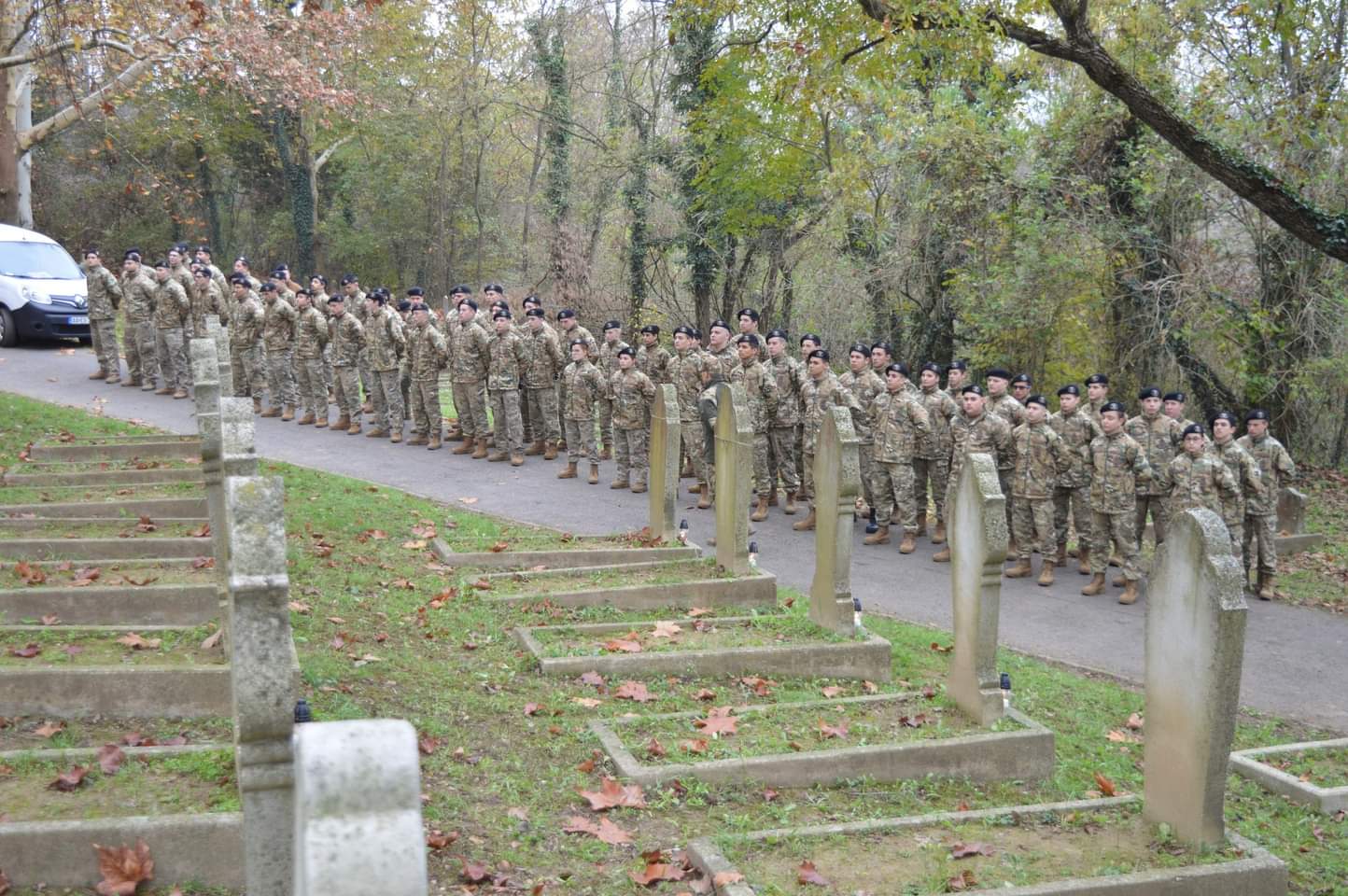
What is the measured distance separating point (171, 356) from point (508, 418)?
21.5ft

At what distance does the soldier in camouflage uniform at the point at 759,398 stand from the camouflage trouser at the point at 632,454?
161 centimetres

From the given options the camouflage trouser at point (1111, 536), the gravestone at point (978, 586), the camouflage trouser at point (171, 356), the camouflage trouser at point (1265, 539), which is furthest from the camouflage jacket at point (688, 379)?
the camouflage trouser at point (171, 356)

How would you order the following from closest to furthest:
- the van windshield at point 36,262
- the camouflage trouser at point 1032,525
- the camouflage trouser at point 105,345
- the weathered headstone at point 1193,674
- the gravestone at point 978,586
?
the weathered headstone at point 1193,674 < the gravestone at point 978,586 < the camouflage trouser at point 1032,525 < the camouflage trouser at point 105,345 < the van windshield at point 36,262

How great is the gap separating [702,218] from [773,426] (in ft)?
31.8

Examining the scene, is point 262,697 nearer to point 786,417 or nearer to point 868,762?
point 868,762

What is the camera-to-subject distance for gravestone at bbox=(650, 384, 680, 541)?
11.3 metres

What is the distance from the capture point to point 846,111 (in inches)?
902

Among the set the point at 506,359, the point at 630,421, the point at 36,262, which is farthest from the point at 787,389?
the point at 36,262

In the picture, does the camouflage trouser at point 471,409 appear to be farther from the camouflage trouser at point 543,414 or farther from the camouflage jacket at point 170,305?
the camouflage jacket at point 170,305

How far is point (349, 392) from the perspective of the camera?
18.6m

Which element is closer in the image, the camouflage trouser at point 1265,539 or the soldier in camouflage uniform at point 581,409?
the camouflage trouser at point 1265,539

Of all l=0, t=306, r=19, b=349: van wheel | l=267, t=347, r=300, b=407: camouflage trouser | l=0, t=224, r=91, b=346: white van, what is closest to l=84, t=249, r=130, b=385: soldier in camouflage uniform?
l=0, t=224, r=91, b=346: white van

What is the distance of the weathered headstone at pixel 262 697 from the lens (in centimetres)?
330

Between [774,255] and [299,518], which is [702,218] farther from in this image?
[299,518]
